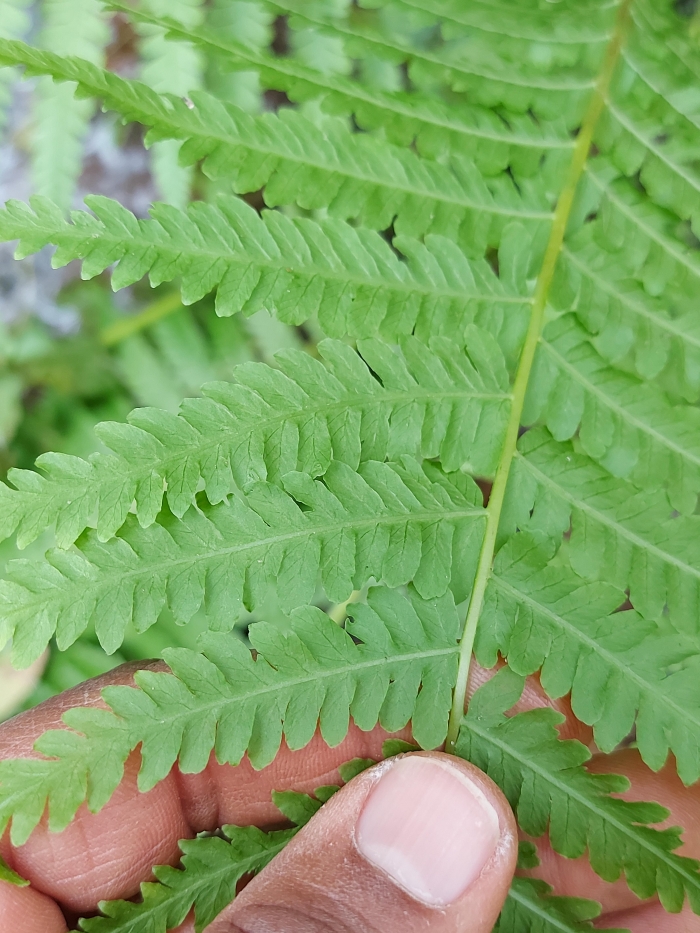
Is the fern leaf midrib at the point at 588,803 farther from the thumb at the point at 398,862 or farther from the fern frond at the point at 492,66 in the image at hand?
the fern frond at the point at 492,66

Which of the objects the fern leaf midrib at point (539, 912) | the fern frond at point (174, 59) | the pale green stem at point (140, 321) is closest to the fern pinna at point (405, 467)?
the fern leaf midrib at point (539, 912)

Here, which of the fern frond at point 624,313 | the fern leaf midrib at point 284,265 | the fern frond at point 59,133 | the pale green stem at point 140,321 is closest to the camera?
the fern leaf midrib at point 284,265

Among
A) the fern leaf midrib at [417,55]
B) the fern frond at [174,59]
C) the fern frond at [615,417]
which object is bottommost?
the fern frond at [615,417]

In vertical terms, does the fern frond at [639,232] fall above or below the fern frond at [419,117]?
below

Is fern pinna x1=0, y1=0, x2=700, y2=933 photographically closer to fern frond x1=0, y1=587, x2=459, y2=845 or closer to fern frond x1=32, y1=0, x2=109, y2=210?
fern frond x1=0, y1=587, x2=459, y2=845

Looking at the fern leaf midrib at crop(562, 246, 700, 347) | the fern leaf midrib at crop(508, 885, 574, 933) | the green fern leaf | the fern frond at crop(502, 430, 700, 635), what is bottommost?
the green fern leaf

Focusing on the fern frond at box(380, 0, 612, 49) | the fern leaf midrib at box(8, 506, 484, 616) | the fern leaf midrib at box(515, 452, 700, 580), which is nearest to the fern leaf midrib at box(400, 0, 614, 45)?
the fern frond at box(380, 0, 612, 49)

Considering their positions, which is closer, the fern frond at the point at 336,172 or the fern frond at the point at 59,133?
the fern frond at the point at 336,172
